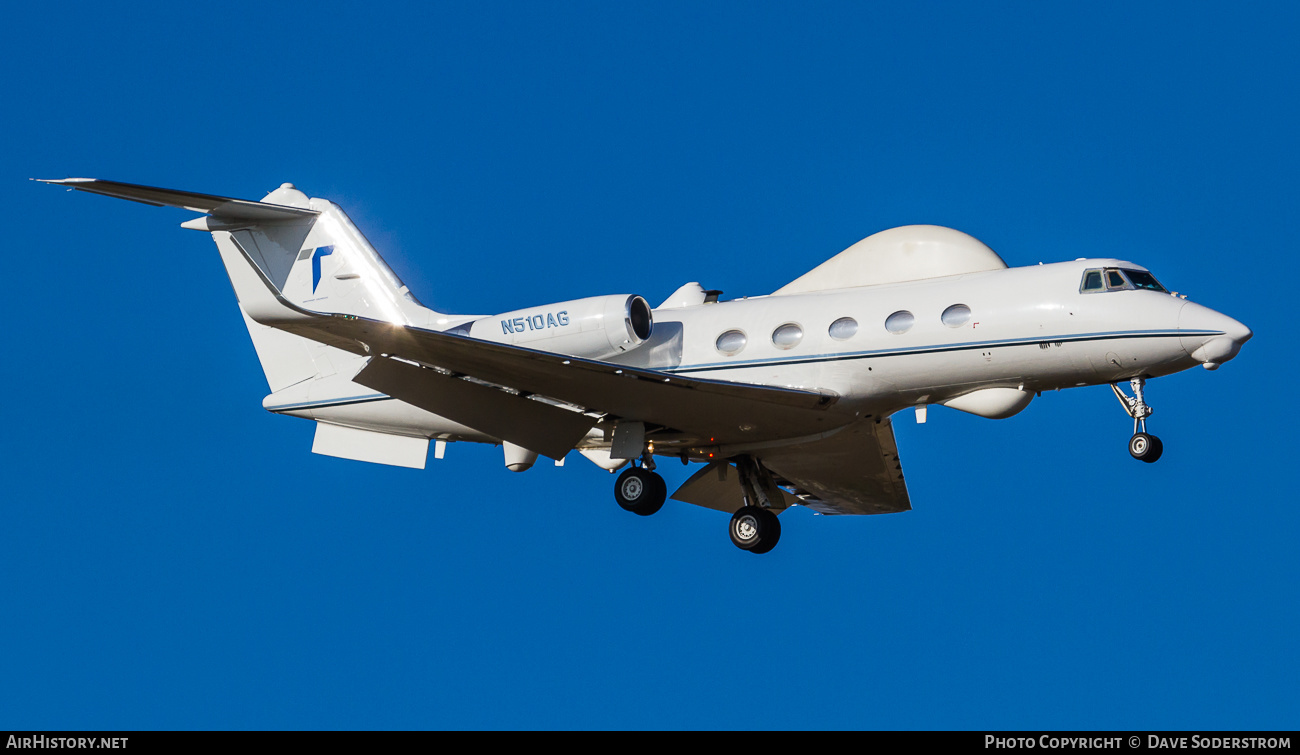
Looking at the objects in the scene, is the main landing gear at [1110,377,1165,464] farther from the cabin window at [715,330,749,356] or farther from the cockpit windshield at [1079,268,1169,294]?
the cabin window at [715,330,749,356]

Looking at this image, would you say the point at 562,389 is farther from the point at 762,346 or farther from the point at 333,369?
the point at 333,369

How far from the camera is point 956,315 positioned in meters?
17.7

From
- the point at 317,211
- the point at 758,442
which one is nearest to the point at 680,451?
the point at 758,442

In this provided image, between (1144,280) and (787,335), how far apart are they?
450cm

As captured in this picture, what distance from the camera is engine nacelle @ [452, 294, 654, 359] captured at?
61.3ft

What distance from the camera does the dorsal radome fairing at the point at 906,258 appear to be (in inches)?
732

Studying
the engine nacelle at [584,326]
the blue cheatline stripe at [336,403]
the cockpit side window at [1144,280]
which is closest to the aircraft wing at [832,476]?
the engine nacelle at [584,326]

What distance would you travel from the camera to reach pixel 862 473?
70.7ft

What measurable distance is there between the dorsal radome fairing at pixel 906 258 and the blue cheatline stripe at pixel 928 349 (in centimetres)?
132

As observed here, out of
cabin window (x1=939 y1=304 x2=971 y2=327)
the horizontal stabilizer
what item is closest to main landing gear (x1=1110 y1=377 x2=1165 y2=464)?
cabin window (x1=939 y1=304 x2=971 y2=327)

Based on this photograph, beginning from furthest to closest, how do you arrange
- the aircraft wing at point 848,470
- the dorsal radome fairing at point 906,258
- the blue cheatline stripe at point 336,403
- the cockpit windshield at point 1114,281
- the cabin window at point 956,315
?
the blue cheatline stripe at point 336,403 < the aircraft wing at point 848,470 < the dorsal radome fairing at point 906,258 < the cabin window at point 956,315 < the cockpit windshield at point 1114,281

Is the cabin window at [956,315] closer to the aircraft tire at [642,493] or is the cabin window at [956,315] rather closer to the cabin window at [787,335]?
the cabin window at [787,335]
